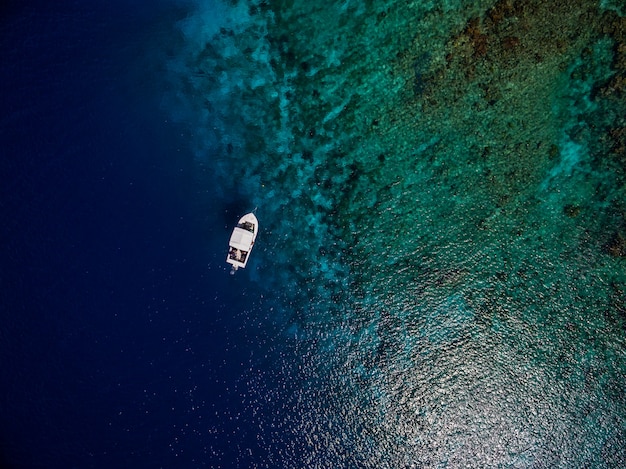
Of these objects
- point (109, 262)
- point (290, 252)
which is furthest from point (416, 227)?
point (109, 262)

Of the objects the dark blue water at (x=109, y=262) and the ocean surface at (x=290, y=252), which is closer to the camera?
the ocean surface at (x=290, y=252)

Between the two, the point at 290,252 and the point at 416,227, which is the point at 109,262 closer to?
the point at 290,252

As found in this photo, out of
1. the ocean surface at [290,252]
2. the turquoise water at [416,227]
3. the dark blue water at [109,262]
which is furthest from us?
the dark blue water at [109,262]

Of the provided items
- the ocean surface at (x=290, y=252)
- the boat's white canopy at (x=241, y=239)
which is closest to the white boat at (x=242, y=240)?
the boat's white canopy at (x=241, y=239)

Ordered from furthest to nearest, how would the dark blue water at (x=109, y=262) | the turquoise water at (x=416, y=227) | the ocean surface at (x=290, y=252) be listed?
the dark blue water at (x=109, y=262) → the ocean surface at (x=290, y=252) → the turquoise water at (x=416, y=227)

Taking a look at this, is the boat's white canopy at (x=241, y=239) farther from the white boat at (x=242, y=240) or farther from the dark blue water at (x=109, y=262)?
the dark blue water at (x=109, y=262)

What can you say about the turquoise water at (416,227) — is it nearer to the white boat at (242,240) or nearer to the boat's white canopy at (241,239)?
the white boat at (242,240)

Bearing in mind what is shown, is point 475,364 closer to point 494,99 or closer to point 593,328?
point 593,328

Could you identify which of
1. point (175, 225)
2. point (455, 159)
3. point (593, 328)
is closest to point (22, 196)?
point (175, 225)
